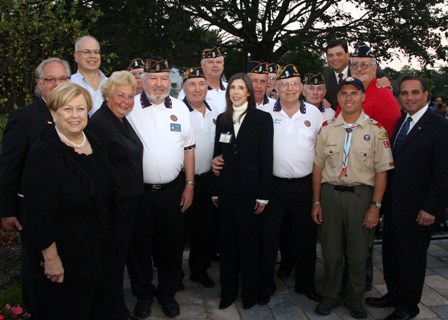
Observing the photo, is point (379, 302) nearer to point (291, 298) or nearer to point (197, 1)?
point (291, 298)

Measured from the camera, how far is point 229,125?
153 inches

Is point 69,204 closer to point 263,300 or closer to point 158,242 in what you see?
point 158,242

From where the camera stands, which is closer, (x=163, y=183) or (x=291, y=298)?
(x=163, y=183)

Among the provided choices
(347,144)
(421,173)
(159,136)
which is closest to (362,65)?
(347,144)

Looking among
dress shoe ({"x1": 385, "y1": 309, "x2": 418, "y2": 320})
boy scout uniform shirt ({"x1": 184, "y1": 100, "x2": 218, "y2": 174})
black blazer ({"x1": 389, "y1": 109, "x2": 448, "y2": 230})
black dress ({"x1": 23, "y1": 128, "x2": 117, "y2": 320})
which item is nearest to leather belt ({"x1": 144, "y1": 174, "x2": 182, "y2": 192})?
boy scout uniform shirt ({"x1": 184, "y1": 100, "x2": 218, "y2": 174})

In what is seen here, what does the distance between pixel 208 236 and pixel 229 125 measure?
4.38 feet

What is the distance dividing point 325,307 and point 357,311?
0.91 ft

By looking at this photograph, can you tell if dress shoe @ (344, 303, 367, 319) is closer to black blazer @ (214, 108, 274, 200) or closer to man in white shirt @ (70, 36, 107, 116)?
black blazer @ (214, 108, 274, 200)

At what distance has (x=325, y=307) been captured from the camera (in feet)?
12.8

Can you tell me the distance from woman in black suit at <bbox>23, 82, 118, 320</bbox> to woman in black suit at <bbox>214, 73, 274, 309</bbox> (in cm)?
129

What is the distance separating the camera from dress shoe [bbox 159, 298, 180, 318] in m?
3.88

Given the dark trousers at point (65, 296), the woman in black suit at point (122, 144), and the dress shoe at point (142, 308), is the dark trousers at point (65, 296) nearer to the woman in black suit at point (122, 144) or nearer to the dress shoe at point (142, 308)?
the woman in black suit at point (122, 144)

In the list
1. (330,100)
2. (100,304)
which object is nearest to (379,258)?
(330,100)

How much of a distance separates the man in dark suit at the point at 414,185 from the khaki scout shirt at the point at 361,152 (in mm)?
146
